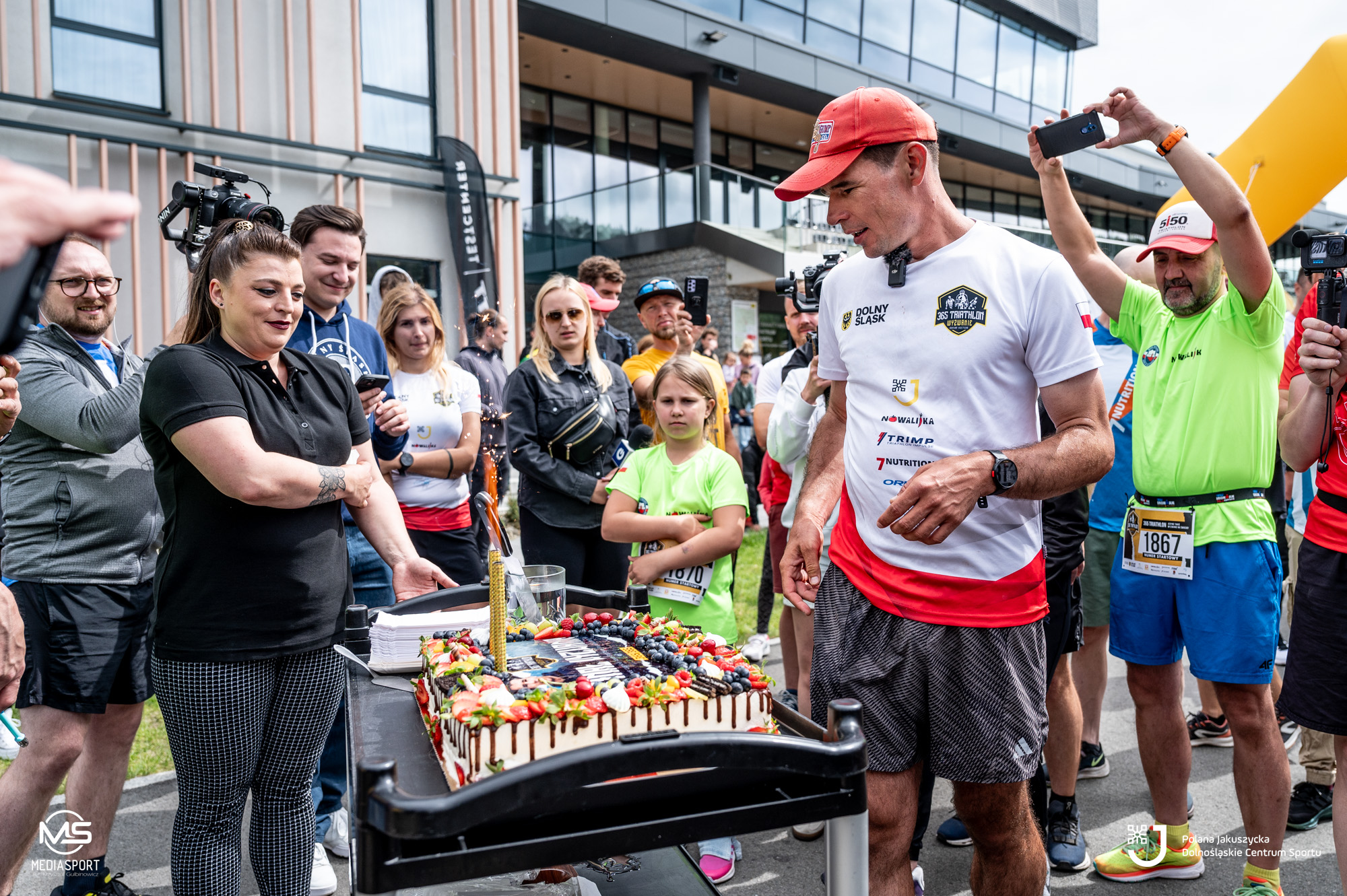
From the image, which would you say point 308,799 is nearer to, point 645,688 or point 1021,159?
point 645,688

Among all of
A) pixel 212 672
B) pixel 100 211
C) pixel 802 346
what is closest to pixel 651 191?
pixel 802 346

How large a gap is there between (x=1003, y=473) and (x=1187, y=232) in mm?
1667

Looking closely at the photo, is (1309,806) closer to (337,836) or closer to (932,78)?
(337,836)

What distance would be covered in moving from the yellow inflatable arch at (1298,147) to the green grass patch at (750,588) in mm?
3488

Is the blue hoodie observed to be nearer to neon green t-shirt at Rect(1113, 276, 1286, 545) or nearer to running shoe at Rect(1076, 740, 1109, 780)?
neon green t-shirt at Rect(1113, 276, 1286, 545)

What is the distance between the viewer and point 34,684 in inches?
111

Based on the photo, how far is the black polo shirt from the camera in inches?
91.7

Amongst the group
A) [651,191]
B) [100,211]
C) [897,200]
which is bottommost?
[100,211]

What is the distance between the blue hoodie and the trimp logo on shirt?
219 cm

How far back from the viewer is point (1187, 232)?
3049mm

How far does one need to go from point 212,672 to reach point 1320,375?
10.4 feet

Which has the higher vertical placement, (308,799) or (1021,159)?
(1021,159)

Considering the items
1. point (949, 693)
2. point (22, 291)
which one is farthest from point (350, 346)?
point (22, 291)

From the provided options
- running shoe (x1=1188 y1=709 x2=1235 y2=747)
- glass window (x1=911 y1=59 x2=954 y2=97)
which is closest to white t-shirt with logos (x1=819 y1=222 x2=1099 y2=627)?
running shoe (x1=1188 y1=709 x2=1235 y2=747)
